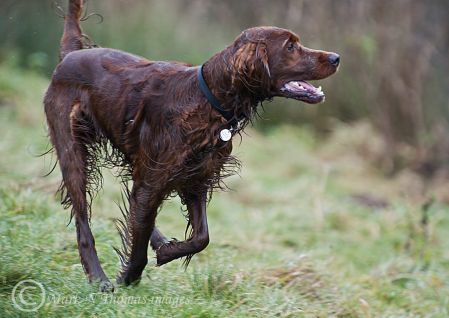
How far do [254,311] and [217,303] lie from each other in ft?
0.88

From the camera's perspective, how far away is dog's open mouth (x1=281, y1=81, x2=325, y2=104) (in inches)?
179

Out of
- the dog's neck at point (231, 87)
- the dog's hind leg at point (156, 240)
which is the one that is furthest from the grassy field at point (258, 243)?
the dog's neck at point (231, 87)

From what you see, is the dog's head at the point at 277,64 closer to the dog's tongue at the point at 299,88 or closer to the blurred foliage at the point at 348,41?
the dog's tongue at the point at 299,88

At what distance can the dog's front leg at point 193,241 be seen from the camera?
4758 millimetres

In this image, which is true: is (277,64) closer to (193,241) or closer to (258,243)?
(193,241)

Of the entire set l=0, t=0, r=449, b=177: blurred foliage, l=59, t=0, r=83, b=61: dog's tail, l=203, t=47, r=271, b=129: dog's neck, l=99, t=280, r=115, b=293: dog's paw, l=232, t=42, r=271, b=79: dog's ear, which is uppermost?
l=0, t=0, r=449, b=177: blurred foliage

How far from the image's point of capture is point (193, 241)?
4.76 m

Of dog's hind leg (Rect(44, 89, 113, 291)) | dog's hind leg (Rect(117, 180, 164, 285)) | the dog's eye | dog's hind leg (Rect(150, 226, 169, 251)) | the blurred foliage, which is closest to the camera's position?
the dog's eye

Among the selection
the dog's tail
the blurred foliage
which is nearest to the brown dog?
the dog's tail

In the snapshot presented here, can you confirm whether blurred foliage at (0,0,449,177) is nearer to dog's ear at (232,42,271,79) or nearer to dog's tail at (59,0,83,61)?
dog's tail at (59,0,83,61)

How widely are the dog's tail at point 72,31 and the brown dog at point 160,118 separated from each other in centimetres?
36

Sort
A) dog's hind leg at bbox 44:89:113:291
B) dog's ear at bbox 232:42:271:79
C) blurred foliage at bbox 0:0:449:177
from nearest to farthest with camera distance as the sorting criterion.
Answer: dog's ear at bbox 232:42:271:79 → dog's hind leg at bbox 44:89:113:291 → blurred foliage at bbox 0:0:449:177

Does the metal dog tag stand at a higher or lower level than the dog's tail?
lower

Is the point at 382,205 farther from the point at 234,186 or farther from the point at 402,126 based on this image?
the point at 402,126
